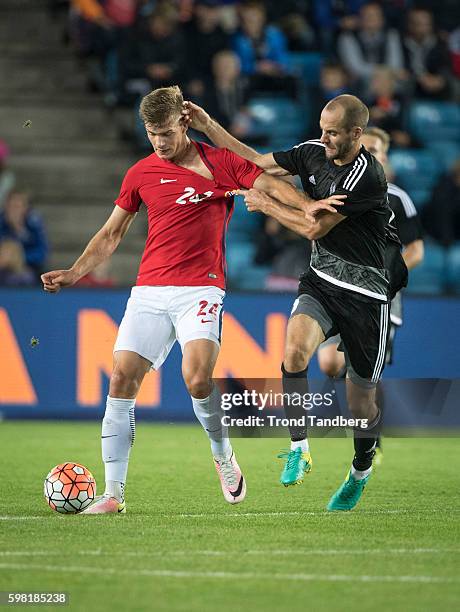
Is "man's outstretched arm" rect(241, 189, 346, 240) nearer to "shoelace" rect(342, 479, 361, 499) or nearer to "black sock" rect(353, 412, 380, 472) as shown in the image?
"black sock" rect(353, 412, 380, 472)

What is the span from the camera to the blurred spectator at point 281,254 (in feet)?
48.6

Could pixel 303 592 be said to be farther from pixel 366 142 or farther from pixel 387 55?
pixel 387 55

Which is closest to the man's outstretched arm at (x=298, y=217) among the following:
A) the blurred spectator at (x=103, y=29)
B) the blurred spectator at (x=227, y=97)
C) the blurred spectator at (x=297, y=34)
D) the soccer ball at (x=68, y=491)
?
the soccer ball at (x=68, y=491)

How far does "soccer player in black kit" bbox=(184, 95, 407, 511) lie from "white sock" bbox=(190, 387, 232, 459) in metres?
0.42

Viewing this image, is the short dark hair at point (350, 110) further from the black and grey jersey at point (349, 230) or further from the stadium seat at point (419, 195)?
the stadium seat at point (419, 195)

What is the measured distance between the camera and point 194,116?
25.6 ft

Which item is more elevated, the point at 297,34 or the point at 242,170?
the point at 242,170

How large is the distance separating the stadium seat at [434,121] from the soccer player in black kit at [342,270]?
33.6ft

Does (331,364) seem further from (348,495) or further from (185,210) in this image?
(185,210)

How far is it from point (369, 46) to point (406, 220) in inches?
329

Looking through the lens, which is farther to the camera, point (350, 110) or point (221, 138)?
point (221, 138)

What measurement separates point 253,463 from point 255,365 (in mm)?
2688

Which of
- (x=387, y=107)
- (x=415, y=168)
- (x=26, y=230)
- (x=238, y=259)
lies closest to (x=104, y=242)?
(x=26, y=230)

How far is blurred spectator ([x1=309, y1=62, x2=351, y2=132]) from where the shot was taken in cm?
1669
